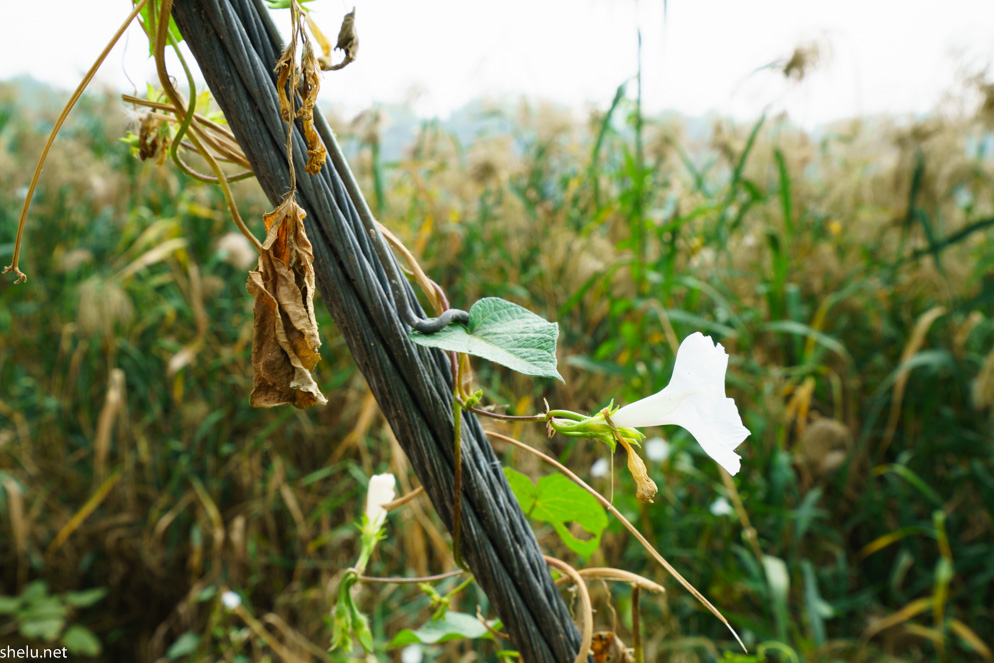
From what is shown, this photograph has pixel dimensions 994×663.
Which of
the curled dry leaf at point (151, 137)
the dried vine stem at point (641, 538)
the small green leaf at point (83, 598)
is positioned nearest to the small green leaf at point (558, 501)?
the dried vine stem at point (641, 538)

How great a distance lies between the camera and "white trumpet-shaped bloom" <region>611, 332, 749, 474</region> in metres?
0.26

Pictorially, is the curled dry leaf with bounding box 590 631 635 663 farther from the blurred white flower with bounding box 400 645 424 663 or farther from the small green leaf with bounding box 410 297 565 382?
the blurred white flower with bounding box 400 645 424 663

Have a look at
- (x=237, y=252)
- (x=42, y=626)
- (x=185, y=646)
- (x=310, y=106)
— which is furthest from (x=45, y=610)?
(x=310, y=106)

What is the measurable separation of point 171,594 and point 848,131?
2806 mm

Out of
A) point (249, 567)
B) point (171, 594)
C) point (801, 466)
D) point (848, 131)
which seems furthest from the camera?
point (848, 131)

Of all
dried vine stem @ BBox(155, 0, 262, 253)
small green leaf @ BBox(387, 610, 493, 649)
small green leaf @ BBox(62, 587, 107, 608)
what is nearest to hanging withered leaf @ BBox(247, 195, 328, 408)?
dried vine stem @ BBox(155, 0, 262, 253)

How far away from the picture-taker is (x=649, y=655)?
3.14 feet

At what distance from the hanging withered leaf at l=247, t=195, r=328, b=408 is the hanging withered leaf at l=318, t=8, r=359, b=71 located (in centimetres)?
9

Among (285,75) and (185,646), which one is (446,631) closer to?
(285,75)

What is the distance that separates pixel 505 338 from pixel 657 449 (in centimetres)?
81

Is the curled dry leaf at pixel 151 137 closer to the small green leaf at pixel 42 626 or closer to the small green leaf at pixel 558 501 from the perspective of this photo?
the small green leaf at pixel 558 501

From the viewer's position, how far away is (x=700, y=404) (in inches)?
10.4

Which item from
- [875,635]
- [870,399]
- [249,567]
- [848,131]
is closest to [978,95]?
[848,131]

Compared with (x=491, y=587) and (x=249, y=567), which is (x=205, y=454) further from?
(x=491, y=587)
